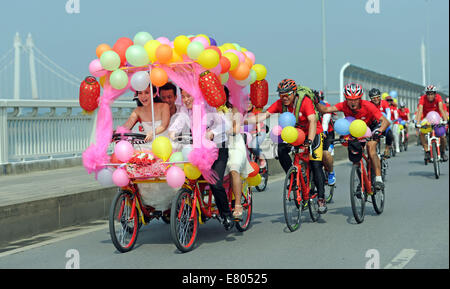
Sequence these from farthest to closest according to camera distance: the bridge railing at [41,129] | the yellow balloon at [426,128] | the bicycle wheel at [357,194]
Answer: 1. the yellow balloon at [426,128]
2. the bridge railing at [41,129]
3. the bicycle wheel at [357,194]

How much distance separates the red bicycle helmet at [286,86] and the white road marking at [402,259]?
2607 mm

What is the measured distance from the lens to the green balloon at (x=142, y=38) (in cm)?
802

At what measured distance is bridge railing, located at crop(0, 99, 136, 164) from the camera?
14.5 meters

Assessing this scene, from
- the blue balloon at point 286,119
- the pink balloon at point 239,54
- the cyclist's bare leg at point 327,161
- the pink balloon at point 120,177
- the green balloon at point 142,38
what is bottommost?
the cyclist's bare leg at point 327,161

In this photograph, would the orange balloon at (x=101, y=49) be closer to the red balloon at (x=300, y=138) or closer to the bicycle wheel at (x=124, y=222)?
the bicycle wheel at (x=124, y=222)

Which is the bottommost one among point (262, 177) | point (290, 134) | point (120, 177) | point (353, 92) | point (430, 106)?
point (262, 177)

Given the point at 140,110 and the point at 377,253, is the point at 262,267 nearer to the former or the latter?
the point at 377,253

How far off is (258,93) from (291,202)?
150cm

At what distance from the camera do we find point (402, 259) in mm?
6703

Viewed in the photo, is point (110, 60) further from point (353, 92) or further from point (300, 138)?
point (353, 92)

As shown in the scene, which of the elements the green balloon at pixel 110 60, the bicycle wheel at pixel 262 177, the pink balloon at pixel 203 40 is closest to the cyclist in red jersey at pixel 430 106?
the bicycle wheel at pixel 262 177

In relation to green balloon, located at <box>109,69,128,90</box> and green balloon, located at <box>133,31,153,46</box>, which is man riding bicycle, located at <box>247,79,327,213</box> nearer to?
green balloon, located at <box>133,31,153,46</box>

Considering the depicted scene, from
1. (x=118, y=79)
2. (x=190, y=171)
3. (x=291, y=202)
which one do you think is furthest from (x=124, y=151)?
(x=291, y=202)
